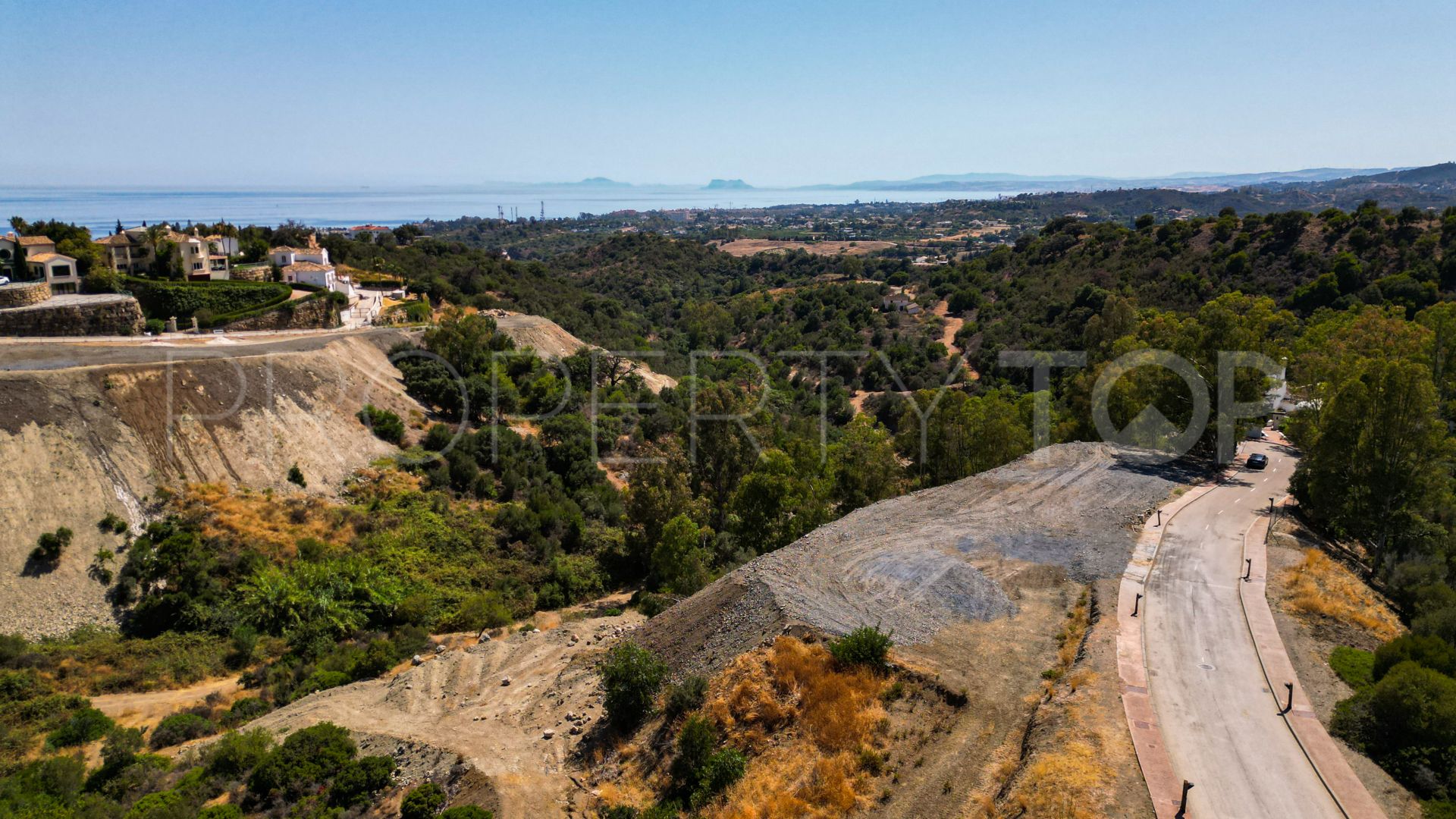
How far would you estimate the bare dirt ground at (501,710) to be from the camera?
1388cm

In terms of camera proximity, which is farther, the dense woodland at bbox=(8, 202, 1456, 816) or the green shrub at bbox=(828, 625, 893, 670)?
the dense woodland at bbox=(8, 202, 1456, 816)

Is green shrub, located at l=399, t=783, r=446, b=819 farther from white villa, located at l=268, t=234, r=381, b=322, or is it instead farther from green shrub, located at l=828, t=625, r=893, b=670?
white villa, located at l=268, t=234, r=381, b=322

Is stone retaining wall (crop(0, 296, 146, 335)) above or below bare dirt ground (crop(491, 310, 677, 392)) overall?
above

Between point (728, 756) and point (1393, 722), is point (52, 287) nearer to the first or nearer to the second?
point (728, 756)

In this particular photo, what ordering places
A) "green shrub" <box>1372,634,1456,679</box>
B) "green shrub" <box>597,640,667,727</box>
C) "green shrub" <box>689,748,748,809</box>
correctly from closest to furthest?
"green shrub" <box>689,748,748,809</box>
"green shrub" <box>1372,634,1456,679</box>
"green shrub" <box>597,640,667,727</box>

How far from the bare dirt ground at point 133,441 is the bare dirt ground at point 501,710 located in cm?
875

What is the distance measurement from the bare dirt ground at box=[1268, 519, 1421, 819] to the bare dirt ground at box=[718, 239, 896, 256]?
11237cm

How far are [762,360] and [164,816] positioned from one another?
59.4 metres

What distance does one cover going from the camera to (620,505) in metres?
32.6

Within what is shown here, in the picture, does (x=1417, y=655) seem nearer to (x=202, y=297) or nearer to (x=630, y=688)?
(x=630, y=688)

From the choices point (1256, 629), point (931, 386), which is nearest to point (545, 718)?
point (1256, 629)

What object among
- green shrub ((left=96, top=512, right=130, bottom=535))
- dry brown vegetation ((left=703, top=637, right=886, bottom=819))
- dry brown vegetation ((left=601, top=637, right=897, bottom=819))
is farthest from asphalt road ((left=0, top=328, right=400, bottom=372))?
dry brown vegetation ((left=703, top=637, right=886, bottom=819))

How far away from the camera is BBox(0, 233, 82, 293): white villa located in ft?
111

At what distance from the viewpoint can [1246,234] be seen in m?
57.0
